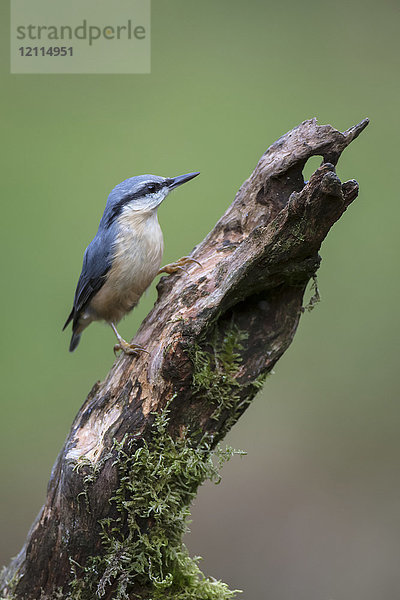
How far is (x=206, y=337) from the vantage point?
9.16 feet

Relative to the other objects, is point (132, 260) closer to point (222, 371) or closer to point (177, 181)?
point (177, 181)

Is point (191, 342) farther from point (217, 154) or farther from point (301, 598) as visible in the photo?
point (217, 154)

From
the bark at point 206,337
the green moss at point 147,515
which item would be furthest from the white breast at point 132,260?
the green moss at point 147,515

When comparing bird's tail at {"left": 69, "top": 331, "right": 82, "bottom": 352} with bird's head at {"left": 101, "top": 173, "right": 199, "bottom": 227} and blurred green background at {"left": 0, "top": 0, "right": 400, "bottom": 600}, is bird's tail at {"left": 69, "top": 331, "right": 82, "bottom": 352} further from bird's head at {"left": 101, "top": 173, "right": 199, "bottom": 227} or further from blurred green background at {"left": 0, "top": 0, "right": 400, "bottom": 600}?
blurred green background at {"left": 0, "top": 0, "right": 400, "bottom": 600}

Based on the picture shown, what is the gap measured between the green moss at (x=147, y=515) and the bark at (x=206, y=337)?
0.04 metres

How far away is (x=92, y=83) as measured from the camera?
696 centimetres

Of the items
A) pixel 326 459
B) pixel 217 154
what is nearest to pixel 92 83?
pixel 217 154

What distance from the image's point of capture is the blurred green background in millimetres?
5035

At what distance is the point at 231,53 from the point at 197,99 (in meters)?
0.73

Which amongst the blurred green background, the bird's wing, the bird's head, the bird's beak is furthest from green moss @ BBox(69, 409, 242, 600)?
the blurred green background

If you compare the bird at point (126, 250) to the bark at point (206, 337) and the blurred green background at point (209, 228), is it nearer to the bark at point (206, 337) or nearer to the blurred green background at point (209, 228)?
the bark at point (206, 337)

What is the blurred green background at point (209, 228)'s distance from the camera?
16.5 ft

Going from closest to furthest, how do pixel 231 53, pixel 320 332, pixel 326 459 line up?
pixel 326 459 → pixel 320 332 → pixel 231 53

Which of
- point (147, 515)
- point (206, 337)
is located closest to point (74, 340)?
point (206, 337)
